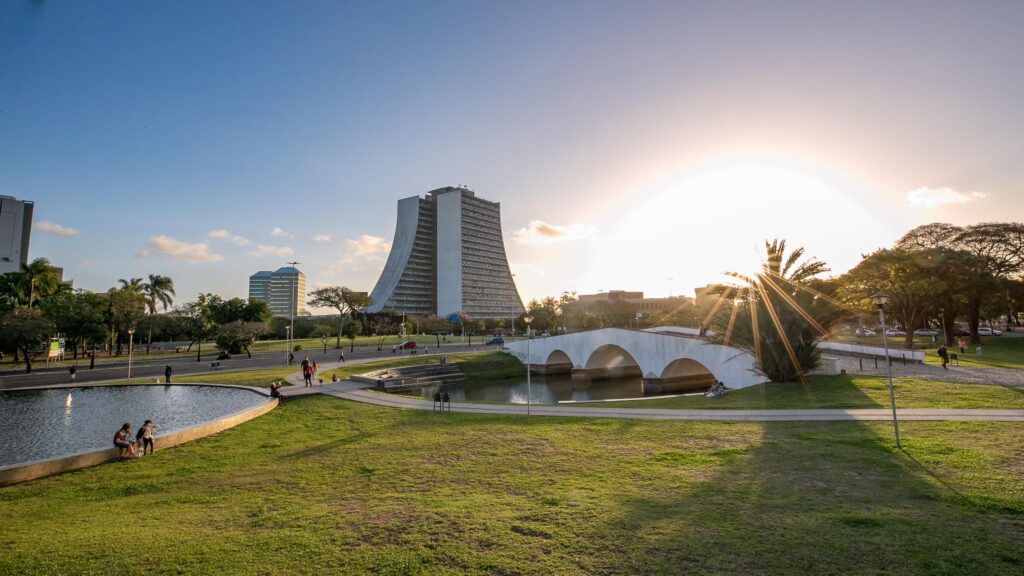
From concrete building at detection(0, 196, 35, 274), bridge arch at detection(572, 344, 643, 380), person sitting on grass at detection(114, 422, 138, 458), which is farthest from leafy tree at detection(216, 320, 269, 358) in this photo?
concrete building at detection(0, 196, 35, 274)

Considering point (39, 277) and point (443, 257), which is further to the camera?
point (443, 257)

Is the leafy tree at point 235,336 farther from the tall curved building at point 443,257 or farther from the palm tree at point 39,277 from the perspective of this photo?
the tall curved building at point 443,257

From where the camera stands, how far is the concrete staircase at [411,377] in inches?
1248

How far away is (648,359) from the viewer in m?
36.5

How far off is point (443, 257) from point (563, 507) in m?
143

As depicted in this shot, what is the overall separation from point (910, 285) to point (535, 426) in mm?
41232

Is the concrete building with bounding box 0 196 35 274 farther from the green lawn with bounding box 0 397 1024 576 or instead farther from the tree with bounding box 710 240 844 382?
the tree with bounding box 710 240 844 382

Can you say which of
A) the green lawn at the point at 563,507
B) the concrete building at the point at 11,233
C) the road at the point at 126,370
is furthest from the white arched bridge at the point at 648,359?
the concrete building at the point at 11,233

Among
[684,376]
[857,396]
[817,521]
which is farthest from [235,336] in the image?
[817,521]

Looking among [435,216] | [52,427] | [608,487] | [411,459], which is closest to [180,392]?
→ [52,427]

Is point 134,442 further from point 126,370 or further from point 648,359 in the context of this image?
point 126,370

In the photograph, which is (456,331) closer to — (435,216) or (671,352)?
(435,216)

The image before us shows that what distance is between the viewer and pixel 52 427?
18578mm

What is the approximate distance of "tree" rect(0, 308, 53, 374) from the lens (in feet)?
128
